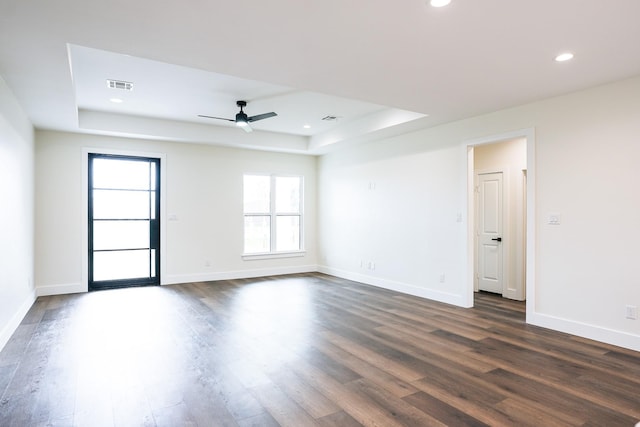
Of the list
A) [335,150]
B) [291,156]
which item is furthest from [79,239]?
[335,150]

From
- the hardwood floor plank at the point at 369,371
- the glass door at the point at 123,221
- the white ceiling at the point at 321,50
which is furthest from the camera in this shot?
the glass door at the point at 123,221

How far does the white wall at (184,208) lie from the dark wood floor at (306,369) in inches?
49.2

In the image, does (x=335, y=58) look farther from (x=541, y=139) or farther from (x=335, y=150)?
(x=335, y=150)

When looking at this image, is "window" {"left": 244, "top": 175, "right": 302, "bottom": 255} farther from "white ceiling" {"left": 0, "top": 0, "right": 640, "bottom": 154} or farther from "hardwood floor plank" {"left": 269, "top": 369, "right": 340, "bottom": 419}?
"hardwood floor plank" {"left": 269, "top": 369, "right": 340, "bottom": 419}

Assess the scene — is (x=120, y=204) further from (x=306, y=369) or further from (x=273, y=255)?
(x=306, y=369)

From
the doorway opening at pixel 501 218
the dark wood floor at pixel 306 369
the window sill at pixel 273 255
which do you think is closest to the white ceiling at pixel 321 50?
the doorway opening at pixel 501 218

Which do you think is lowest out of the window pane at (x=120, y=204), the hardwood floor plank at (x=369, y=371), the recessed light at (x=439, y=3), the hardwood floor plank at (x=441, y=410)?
the hardwood floor plank at (x=369, y=371)

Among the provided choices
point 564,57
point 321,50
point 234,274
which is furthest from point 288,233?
point 564,57

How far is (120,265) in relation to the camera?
21.4 feet

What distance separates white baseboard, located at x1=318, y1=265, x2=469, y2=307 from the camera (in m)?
5.22

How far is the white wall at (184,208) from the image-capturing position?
585 centimetres

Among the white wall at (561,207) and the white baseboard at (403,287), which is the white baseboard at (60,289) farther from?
the white wall at (561,207)

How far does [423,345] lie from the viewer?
362 cm

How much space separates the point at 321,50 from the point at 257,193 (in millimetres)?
5092
